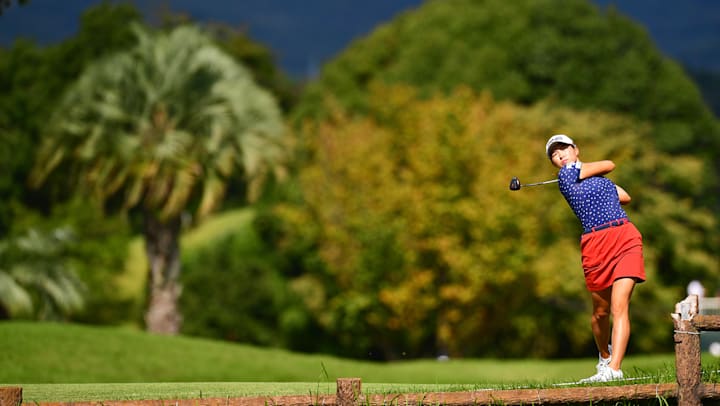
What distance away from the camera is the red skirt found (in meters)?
8.14

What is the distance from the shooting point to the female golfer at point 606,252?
8141 millimetres

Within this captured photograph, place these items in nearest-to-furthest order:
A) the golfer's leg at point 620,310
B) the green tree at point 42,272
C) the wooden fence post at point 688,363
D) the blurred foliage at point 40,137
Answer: the wooden fence post at point 688,363 < the golfer's leg at point 620,310 < the green tree at point 42,272 < the blurred foliage at point 40,137

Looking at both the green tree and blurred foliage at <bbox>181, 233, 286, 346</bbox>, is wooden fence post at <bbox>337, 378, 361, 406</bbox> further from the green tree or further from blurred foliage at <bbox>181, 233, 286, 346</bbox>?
blurred foliage at <bbox>181, 233, 286, 346</bbox>

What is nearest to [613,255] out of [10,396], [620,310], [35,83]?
[620,310]

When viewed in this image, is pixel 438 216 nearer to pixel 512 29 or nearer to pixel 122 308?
pixel 512 29

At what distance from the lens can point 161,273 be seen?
26156 mm

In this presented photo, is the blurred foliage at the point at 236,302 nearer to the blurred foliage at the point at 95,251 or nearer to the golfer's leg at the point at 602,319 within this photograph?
the blurred foliage at the point at 95,251

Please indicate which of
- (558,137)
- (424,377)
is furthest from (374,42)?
(558,137)

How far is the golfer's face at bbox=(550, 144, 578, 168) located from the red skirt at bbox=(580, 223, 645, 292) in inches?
28.9

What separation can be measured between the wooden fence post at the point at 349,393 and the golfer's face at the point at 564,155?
9.74 ft

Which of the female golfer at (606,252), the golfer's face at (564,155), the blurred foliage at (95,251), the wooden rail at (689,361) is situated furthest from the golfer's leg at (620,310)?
the blurred foliage at (95,251)

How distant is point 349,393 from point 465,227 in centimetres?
2126

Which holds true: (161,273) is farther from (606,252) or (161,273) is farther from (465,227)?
(606,252)

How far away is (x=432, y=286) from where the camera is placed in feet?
94.4
